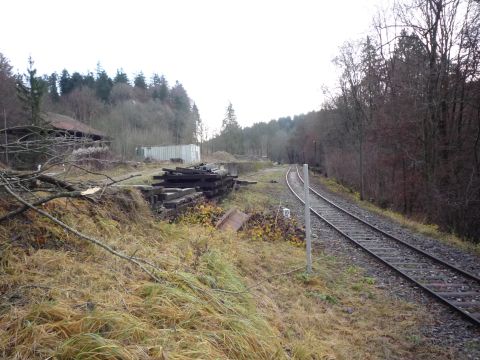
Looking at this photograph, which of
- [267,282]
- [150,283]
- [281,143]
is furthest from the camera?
[281,143]

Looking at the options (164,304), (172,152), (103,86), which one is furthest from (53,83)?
(164,304)

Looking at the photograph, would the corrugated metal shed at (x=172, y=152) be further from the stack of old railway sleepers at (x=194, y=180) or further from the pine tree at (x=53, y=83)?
the pine tree at (x=53, y=83)

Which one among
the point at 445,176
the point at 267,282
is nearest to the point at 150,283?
the point at 267,282

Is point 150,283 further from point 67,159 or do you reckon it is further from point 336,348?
point 336,348

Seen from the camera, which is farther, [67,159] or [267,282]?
[267,282]

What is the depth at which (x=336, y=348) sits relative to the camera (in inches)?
157

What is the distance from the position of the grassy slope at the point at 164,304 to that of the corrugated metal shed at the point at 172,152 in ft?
122

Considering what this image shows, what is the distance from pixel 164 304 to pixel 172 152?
42.2 metres

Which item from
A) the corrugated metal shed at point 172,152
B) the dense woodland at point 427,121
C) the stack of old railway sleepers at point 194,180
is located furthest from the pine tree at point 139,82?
the stack of old railway sleepers at point 194,180

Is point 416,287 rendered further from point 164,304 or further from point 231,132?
point 231,132

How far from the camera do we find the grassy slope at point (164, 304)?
2445 mm

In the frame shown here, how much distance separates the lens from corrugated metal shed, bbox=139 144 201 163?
43.4 m

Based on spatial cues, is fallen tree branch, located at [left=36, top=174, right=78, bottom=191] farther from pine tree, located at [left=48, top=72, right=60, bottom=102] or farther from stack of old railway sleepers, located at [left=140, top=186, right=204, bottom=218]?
pine tree, located at [left=48, top=72, right=60, bottom=102]

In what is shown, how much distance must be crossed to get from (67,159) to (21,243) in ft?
3.55
